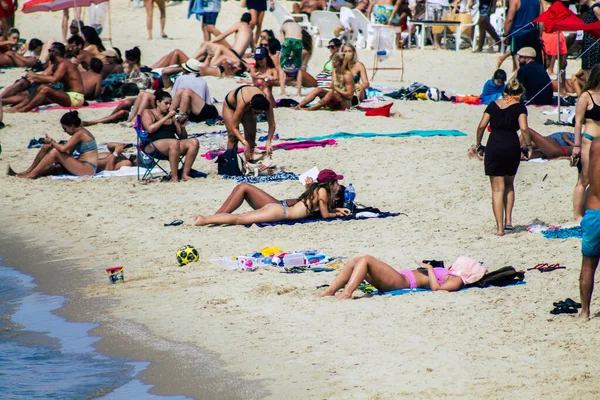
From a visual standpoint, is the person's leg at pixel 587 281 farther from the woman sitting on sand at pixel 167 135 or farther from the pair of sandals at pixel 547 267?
the woman sitting on sand at pixel 167 135

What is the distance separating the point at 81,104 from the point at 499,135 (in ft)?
29.3

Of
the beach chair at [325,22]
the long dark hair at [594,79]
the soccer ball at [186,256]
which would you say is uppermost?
the beach chair at [325,22]

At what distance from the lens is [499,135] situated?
7727mm

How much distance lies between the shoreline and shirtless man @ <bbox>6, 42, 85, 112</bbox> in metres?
7.02

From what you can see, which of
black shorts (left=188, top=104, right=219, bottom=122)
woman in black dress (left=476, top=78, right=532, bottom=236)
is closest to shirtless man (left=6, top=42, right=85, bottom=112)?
black shorts (left=188, top=104, right=219, bottom=122)

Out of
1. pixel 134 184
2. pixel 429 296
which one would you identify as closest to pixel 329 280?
pixel 429 296

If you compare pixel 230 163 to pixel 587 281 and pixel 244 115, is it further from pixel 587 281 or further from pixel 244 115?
pixel 587 281

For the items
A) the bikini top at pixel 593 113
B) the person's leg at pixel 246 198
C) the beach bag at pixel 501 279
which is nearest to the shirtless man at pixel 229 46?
the person's leg at pixel 246 198

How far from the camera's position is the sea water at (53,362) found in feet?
17.7

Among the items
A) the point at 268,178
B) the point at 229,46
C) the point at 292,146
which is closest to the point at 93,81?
the point at 229,46

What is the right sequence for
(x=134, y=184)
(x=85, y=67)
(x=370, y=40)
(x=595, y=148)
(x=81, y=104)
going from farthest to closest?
(x=370, y=40) < (x=85, y=67) < (x=81, y=104) < (x=134, y=184) < (x=595, y=148)

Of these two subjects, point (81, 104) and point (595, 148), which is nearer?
point (595, 148)

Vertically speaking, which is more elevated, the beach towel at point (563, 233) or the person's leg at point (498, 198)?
the person's leg at point (498, 198)

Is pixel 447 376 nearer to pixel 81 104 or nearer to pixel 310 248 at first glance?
pixel 310 248
